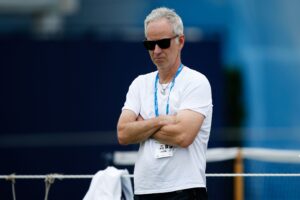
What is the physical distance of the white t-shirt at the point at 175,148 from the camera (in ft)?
17.6

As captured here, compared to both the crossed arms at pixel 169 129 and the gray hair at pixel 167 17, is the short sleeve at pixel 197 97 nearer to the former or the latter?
the crossed arms at pixel 169 129

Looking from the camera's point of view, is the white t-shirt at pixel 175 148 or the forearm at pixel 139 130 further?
the forearm at pixel 139 130

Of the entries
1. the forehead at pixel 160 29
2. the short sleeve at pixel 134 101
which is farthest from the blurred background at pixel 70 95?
the forehead at pixel 160 29

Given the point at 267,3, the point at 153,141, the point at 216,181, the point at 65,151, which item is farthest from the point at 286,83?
the point at 153,141

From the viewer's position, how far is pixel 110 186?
5938mm

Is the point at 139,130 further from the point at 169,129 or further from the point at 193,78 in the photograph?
the point at 193,78

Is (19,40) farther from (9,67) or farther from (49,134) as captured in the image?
(49,134)

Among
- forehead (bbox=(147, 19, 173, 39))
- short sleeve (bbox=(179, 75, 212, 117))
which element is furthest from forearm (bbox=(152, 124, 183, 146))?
forehead (bbox=(147, 19, 173, 39))

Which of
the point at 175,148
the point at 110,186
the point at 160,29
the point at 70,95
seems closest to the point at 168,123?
the point at 175,148

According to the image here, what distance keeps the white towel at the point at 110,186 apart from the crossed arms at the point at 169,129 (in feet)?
1.44

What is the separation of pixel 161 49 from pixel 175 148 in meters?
0.63

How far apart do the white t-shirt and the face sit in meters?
0.13

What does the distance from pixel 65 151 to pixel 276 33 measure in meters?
6.14

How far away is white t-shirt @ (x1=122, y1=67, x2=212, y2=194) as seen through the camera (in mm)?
5355
